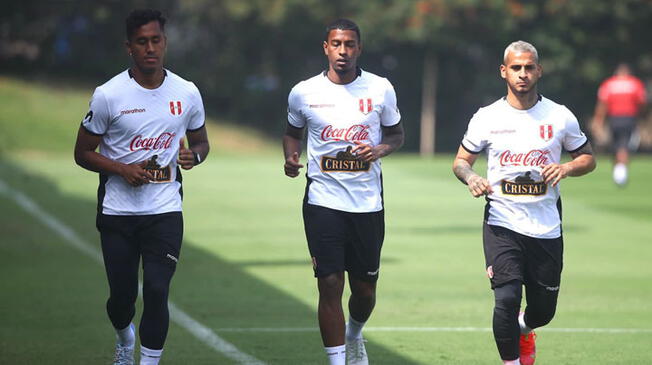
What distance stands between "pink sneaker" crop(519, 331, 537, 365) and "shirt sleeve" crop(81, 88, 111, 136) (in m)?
3.23

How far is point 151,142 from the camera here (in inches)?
329

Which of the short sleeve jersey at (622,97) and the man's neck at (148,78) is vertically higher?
the man's neck at (148,78)

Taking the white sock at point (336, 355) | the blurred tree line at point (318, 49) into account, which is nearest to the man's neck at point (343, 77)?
the white sock at point (336, 355)

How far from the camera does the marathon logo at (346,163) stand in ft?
28.9

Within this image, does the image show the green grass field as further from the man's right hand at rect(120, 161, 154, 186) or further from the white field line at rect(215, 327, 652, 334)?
the man's right hand at rect(120, 161, 154, 186)

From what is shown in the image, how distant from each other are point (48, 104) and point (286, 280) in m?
32.0

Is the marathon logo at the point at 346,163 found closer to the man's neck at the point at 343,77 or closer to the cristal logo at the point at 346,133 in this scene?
the cristal logo at the point at 346,133

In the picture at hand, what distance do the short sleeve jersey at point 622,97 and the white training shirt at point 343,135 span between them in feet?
69.4

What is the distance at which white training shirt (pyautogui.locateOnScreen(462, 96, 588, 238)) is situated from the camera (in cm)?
856

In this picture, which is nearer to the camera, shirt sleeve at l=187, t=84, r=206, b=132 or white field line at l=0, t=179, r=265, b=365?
shirt sleeve at l=187, t=84, r=206, b=132

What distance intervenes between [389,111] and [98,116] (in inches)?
78.1

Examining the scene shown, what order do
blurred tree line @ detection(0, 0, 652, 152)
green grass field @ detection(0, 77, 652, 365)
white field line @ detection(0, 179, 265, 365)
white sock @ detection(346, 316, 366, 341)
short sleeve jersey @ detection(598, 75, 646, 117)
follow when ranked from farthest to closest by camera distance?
1. blurred tree line @ detection(0, 0, 652, 152)
2. short sleeve jersey @ detection(598, 75, 646, 117)
3. green grass field @ detection(0, 77, 652, 365)
4. white field line @ detection(0, 179, 265, 365)
5. white sock @ detection(346, 316, 366, 341)

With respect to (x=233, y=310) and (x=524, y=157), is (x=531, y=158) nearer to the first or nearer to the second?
(x=524, y=157)

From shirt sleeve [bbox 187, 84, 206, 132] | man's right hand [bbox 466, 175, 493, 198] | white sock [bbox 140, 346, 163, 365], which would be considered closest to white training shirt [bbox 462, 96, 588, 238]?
man's right hand [bbox 466, 175, 493, 198]
